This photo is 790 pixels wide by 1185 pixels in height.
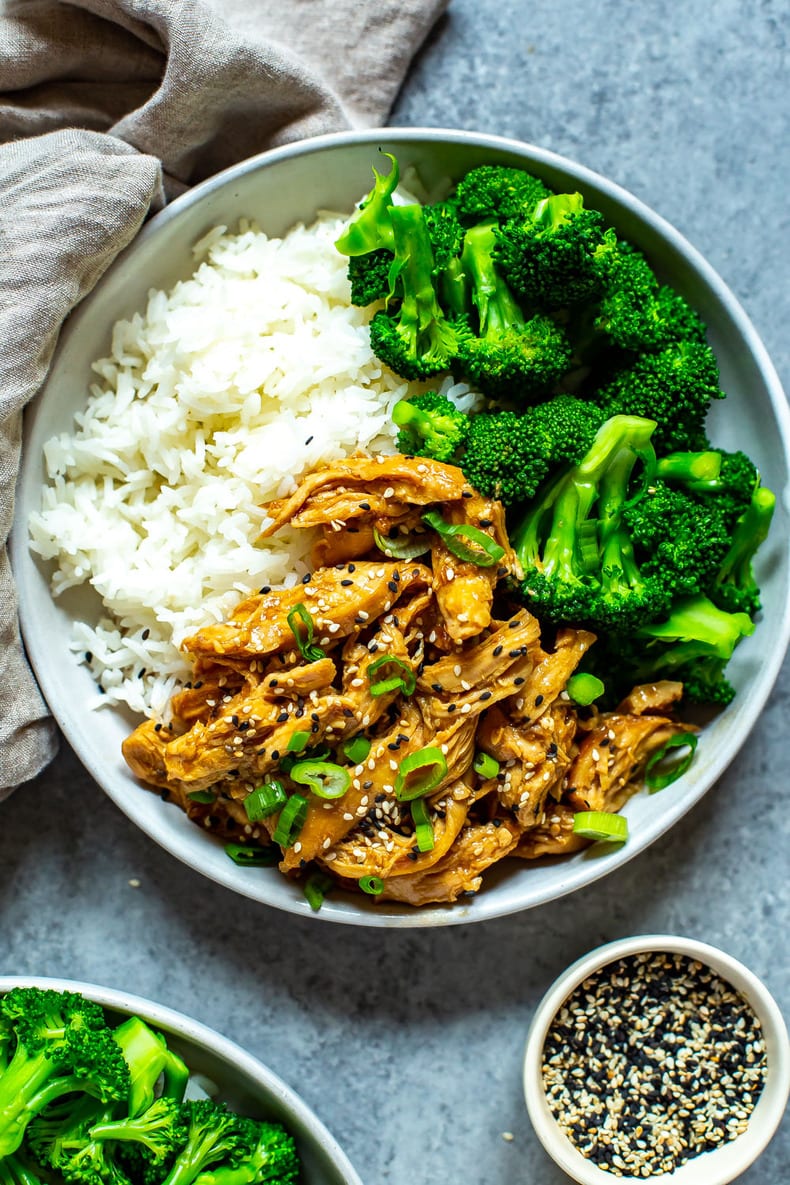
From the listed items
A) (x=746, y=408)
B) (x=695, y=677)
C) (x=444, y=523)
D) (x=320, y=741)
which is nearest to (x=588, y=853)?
(x=695, y=677)

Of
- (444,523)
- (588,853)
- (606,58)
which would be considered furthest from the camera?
(606,58)

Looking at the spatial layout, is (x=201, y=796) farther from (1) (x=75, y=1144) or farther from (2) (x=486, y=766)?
(1) (x=75, y=1144)

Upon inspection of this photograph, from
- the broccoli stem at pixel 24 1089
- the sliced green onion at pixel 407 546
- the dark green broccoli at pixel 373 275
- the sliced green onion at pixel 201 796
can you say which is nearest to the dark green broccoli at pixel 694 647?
the sliced green onion at pixel 407 546

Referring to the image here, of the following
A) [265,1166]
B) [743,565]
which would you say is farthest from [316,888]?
[743,565]

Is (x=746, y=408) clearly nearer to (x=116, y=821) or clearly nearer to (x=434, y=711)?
(x=434, y=711)

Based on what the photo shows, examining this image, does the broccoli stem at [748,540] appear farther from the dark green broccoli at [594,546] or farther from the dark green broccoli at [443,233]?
the dark green broccoli at [443,233]

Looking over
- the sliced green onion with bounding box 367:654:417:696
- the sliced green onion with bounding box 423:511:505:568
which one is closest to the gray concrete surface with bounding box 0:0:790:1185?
the sliced green onion with bounding box 367:654:417:696
